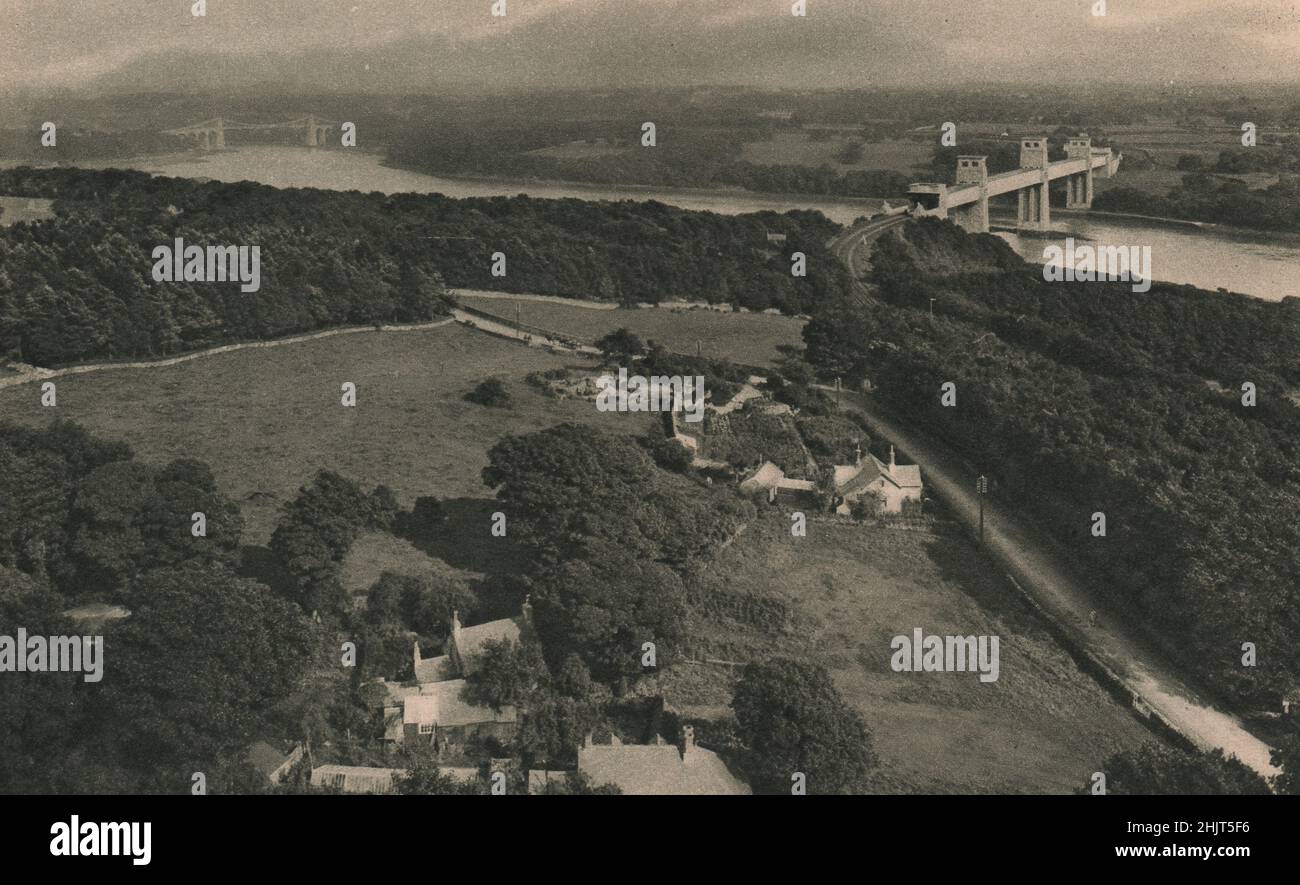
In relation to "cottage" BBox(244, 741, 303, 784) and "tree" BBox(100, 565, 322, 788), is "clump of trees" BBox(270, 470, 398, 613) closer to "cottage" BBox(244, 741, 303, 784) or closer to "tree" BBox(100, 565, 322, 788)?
"tree" BBox(100, 565, 322, 788)

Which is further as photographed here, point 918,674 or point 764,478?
point 764,478

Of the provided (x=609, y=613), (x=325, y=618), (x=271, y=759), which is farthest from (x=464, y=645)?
(x=271, y=759)

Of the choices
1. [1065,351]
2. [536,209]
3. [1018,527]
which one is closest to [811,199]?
[536,209]

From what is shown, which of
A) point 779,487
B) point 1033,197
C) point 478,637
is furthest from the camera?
point 1033,197

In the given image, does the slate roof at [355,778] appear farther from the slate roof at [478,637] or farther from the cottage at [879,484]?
the cottage at [879,484]

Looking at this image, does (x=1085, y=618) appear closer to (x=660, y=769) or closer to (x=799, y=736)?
(x=799, y=736)

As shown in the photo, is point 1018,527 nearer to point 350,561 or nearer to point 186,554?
point 350,561
